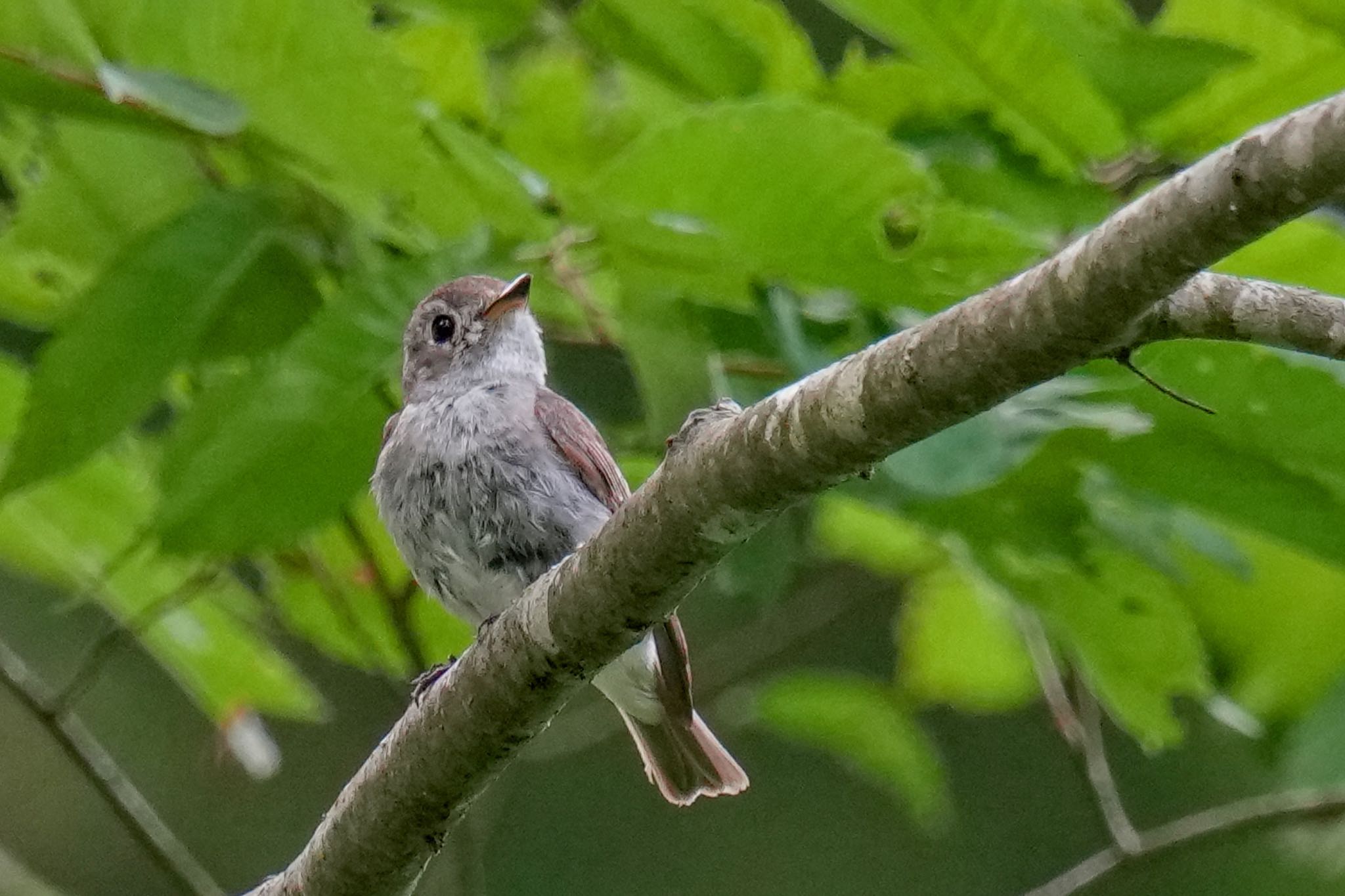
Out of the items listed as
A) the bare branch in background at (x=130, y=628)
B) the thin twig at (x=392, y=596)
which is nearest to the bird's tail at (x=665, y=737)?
the thin twig at (x=392, y=596)

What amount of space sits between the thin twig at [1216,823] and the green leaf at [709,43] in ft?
5.18

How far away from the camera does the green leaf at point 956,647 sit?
440 cm

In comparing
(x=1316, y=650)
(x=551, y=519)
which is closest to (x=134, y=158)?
(x=551, y=519)

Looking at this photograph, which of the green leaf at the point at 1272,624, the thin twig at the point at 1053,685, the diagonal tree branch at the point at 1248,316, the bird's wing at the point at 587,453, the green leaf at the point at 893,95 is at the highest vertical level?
the diagonal tree branch at the point at 1248,316

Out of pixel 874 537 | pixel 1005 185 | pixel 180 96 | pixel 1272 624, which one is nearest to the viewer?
pixel 180 96

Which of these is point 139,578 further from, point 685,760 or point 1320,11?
point 1320,11

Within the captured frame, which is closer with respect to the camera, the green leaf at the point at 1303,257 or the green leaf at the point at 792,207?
the green leaf at the point at 792,207

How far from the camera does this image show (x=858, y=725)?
4.35 meters

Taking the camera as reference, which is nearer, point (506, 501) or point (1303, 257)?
point (1303, 257)

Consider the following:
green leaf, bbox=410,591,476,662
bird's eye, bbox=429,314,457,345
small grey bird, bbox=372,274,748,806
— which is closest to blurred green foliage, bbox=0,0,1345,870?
small grey bird, bbox=372,274,748,806

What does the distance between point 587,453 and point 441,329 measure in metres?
0.99

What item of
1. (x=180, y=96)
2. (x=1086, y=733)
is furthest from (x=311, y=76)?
(x=1086, y=733)

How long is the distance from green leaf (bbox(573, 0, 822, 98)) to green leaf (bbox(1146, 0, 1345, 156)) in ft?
2.08

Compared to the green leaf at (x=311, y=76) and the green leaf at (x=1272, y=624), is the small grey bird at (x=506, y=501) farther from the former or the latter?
the green leaf at (x=1272, y=624)
